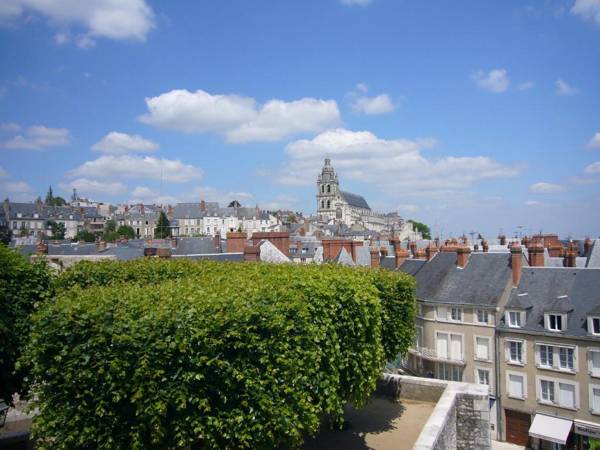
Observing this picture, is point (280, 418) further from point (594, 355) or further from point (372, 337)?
point (594, 355)

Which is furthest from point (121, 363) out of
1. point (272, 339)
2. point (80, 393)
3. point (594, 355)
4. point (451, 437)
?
point (594, 355)

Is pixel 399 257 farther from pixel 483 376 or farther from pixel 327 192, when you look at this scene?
pixel 327 192

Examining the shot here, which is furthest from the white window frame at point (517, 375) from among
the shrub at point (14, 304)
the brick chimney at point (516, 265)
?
the shrub at point (14, 304)

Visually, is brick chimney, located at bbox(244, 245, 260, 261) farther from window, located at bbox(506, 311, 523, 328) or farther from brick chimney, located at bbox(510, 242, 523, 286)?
brick chimney, located at bbox(510, 242, 523, 286)

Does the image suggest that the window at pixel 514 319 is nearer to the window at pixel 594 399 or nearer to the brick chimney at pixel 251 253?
the window at pixel 594 399

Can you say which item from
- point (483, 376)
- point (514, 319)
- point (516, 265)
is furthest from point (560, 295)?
point (483, 376)

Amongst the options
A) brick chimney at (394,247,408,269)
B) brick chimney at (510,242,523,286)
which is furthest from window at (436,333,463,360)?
brick chimney at (394,247,408,269)

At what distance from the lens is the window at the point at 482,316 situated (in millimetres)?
26466

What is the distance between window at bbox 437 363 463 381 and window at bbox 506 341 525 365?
2.97 m

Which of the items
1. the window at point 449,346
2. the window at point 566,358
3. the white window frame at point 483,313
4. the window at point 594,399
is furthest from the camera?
the window at point 449,346

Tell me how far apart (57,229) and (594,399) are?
10181 cm

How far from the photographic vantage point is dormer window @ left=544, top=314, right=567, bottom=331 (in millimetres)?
23547

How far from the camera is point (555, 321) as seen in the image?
24.0m

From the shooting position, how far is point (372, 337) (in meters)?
11.0
